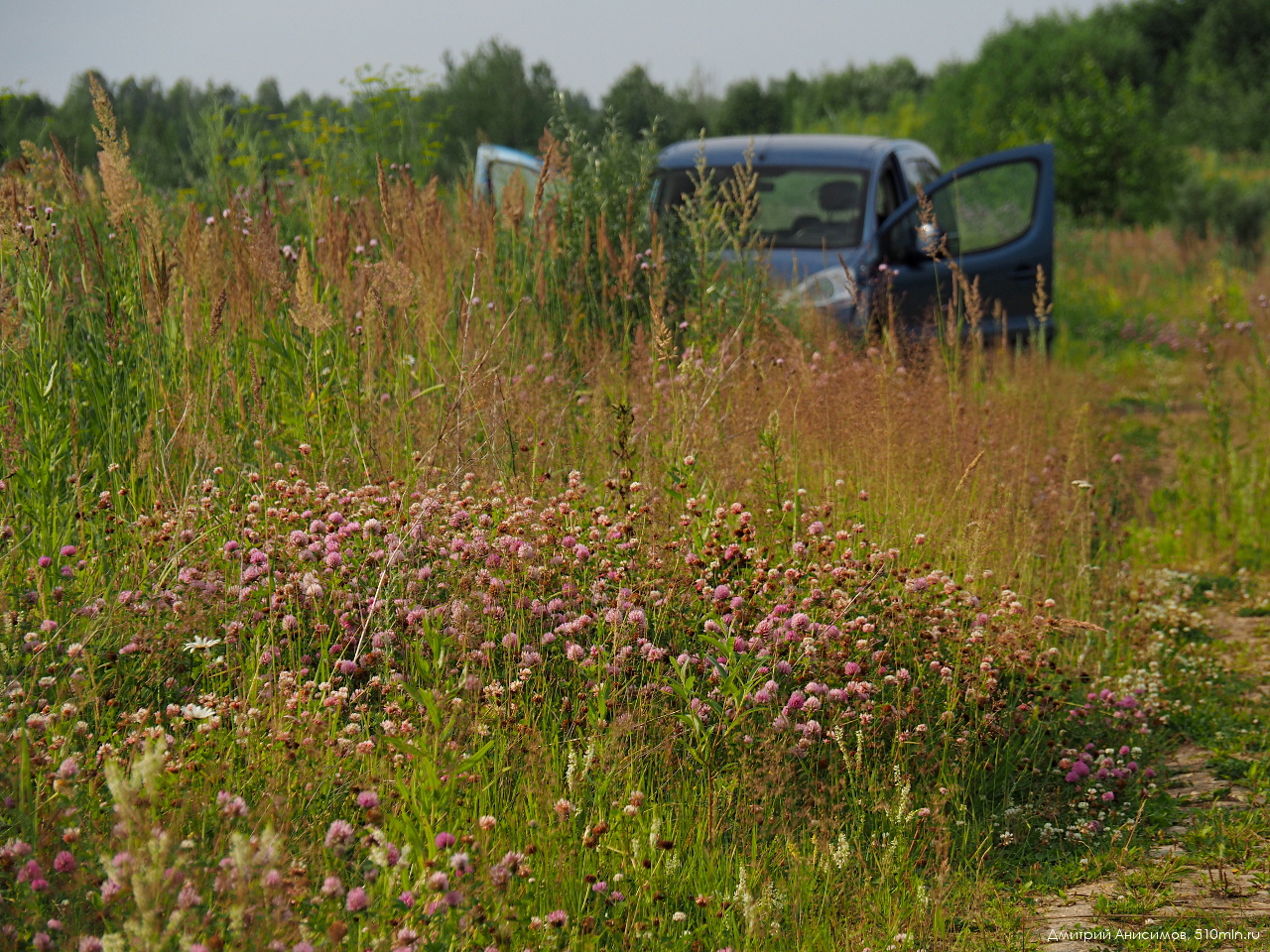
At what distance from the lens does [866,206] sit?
7957 millimetres

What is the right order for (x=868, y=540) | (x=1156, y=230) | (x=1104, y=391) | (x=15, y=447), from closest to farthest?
(x=15, y=447)
(x=868, y=540)
(x=1104, y=391)
(x=1156, y=230)

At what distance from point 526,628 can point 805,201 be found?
623cm

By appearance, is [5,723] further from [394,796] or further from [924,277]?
[924,277]

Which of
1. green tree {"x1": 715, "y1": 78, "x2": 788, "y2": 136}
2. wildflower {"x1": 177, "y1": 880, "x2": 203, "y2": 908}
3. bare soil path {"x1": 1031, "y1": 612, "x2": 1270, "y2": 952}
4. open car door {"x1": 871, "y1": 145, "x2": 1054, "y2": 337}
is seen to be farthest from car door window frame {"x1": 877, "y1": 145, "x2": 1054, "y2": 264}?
green tree {"x1": 715, "y1": 78, "x2": 788, "y2": 136}

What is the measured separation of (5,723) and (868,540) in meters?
2.86

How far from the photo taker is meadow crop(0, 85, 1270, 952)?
2156 millimetres

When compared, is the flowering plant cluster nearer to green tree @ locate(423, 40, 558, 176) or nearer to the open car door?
the open car door

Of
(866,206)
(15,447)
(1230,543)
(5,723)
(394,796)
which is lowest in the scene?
(1230,543)

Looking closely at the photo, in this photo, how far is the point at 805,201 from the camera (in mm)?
8484

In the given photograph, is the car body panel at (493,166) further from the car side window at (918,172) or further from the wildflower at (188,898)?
the wildflower at (188,898)

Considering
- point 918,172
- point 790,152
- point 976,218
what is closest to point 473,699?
point 790,152

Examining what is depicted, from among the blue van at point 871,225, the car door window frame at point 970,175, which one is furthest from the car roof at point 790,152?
the car door window frame at point 970,175

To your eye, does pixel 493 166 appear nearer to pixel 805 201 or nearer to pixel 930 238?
pixel 805 201

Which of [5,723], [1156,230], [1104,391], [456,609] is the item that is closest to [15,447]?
[5,723]
